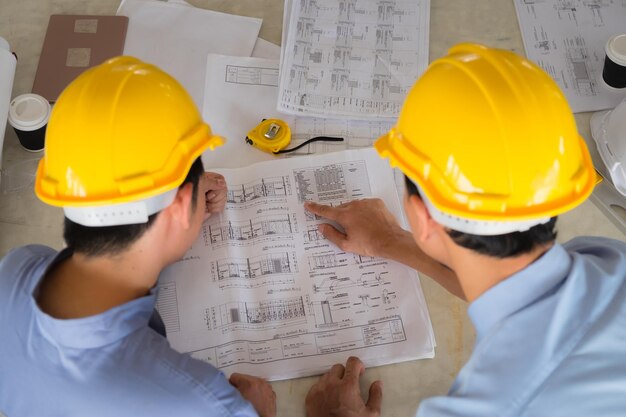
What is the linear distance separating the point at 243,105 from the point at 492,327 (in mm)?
712

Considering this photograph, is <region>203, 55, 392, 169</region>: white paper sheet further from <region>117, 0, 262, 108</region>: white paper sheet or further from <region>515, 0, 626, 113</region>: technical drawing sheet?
<region>515, 0, 626, 113</region>: technical drawing sheet

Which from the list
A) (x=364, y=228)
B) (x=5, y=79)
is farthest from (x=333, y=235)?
(x=5, y=79)

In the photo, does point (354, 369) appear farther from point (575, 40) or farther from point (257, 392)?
point (575, 40)

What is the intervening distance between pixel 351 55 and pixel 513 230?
2.26ft

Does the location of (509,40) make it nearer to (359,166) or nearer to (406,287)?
(359,166)

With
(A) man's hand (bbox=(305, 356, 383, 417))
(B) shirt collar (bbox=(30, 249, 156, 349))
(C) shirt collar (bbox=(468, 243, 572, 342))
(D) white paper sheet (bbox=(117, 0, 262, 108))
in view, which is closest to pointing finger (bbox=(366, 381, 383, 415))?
(A) man's hand (bbox=(305, 356, 383, 417))

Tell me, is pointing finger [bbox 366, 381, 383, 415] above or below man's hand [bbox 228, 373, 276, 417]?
below

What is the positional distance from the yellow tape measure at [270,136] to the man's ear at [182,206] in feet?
1.26

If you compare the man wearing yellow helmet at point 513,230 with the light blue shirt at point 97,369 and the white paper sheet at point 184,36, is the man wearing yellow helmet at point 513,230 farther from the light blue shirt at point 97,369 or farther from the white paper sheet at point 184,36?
the white paper sheet at point 184,36

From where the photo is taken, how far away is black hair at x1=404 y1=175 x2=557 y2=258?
88 cm

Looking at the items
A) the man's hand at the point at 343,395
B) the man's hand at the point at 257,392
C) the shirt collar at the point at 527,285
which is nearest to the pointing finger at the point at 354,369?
the man's hand at the point at 343,395

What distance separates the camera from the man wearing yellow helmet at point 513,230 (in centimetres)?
83

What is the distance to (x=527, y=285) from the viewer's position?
2.90ft

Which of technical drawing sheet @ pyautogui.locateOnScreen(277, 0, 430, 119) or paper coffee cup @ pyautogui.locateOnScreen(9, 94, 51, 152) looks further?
technical drawing sheet @ pyautogui.locateOnScreen(277, 0, 430, 119)
